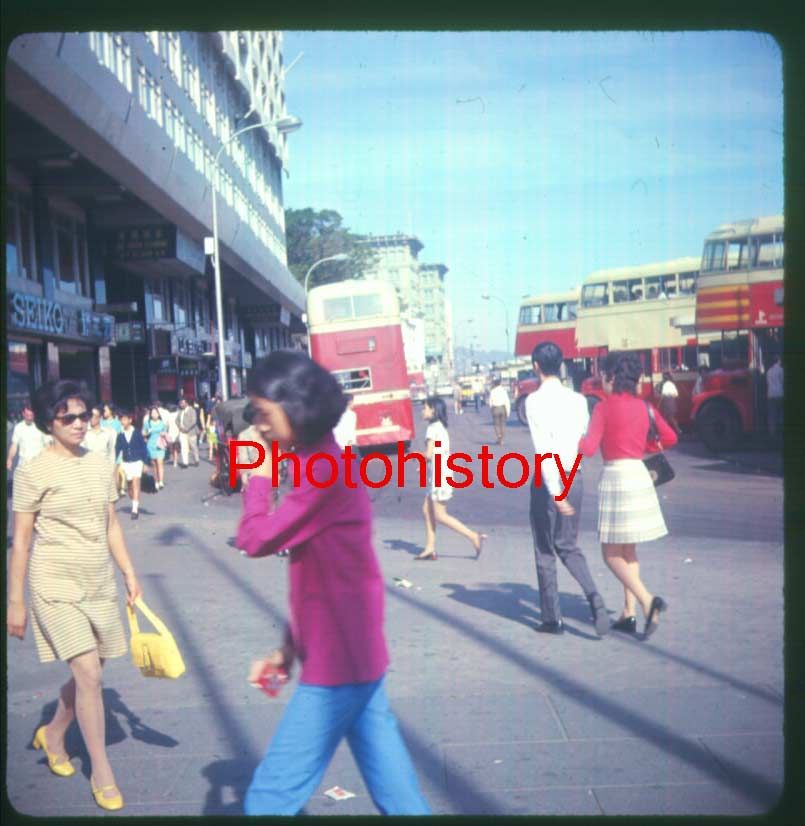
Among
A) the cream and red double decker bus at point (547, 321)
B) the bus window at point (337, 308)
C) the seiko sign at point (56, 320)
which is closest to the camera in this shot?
the seiko sign at point (56, 320)

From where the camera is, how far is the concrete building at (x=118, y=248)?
8.30m

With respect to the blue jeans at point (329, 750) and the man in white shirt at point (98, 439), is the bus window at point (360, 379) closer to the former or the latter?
the man in white shirt at point (98, 439)

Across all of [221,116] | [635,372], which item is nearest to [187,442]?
[221,116]

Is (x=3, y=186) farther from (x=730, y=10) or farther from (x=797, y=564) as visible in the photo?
(x=797, y=564)

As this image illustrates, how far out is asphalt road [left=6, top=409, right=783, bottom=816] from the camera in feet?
11.8

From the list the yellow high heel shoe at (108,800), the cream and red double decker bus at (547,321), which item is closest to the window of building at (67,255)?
the yellow high heel shoe at (108,800)

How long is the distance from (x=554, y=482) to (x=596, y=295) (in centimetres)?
1548

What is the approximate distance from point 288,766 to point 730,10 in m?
2.51

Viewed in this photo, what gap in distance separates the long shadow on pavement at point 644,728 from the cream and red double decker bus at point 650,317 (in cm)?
1255

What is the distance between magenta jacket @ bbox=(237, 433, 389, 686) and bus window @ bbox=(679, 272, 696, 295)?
16875mm

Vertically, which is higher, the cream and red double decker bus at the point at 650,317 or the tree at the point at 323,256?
the tree at the point at 323,256

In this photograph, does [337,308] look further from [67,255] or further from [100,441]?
[100,441]

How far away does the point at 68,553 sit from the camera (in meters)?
3.74

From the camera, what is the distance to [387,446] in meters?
17.9
